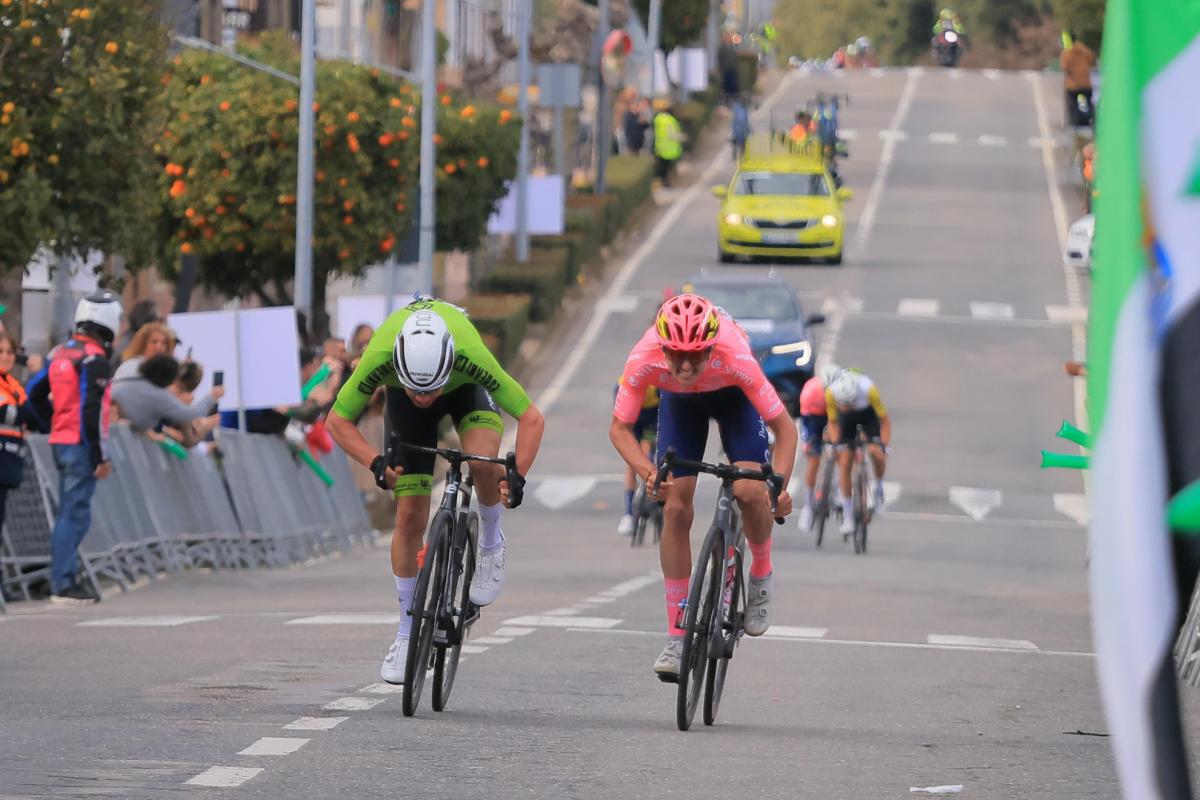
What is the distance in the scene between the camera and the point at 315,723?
977 cm

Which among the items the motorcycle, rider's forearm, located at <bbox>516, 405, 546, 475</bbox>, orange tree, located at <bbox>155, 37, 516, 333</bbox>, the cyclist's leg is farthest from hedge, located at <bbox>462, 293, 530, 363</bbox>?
the motorcycle

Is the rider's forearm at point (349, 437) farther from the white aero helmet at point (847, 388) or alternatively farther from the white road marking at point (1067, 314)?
the white road marking at point (1067, 314)

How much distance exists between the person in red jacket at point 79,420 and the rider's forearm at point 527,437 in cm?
617

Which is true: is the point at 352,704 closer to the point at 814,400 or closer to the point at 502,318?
the point at 814,400

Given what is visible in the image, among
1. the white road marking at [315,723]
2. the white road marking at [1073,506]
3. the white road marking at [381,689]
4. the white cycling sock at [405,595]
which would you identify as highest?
the white cycling sock at [405,595]

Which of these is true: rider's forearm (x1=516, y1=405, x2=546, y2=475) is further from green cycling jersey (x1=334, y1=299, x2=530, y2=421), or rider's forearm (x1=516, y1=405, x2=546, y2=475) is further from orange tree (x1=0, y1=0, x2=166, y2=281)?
orange tree (x1=0, y1=0, x2=166, y2=281)

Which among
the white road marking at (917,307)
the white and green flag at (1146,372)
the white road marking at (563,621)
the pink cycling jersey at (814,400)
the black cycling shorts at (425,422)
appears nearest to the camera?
the white and green flag at (1146,372)

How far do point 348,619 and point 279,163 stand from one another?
20.3 meters

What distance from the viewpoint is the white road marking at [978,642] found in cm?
1507

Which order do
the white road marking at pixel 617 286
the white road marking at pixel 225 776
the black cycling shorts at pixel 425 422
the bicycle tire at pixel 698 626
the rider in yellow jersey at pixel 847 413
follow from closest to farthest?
1. the white road marking at pixel 225 776
2. the bicycle tire at pixel 698 626
3. the black cycling shorts at pixel 425 422
4. the rider in yellow jersey at pixel 847 413
5. the white road marking at pixel 617 286

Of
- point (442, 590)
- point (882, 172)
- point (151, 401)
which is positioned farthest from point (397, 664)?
point (882, 172)

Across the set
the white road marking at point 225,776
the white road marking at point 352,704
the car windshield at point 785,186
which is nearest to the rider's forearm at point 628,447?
the white road marking at point 352,704

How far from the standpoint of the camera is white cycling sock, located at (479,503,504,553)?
10.7m

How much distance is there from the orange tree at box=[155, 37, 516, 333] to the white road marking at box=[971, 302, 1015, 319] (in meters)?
13.8
